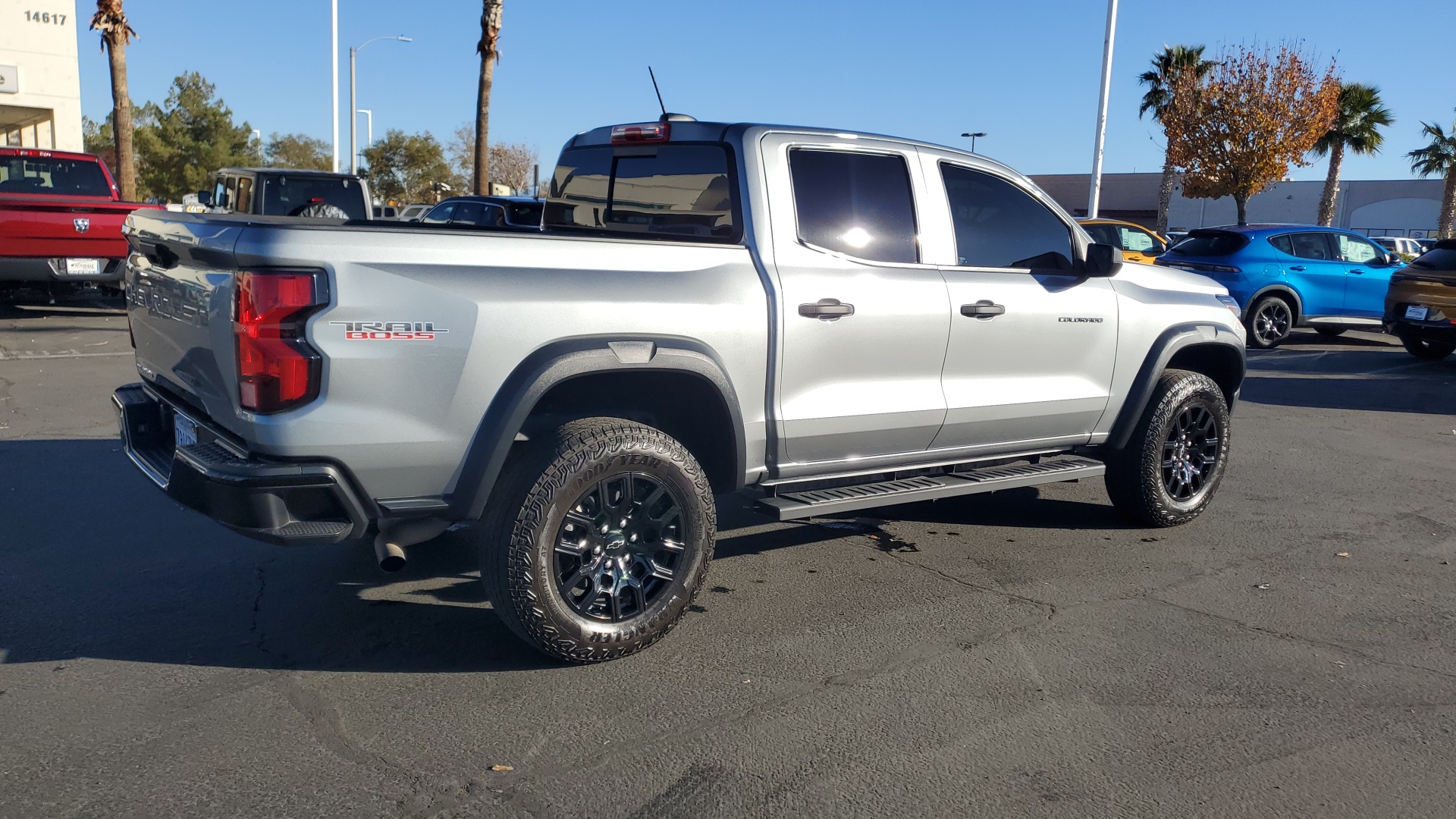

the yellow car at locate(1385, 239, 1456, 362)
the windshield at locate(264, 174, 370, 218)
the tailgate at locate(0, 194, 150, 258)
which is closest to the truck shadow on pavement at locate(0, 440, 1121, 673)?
the tailgate at locate(0, 194, 150, 258)

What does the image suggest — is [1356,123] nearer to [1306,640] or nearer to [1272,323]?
[1272,323]

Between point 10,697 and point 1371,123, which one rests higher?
point 1371,123

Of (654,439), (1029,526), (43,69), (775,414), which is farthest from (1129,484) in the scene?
(43,69)

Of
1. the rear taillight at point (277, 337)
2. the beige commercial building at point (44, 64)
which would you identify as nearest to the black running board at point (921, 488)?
the rear taillight at point (277, 337)

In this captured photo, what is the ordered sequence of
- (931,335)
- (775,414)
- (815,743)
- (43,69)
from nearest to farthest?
1. (815,743)
2. (775,414)
3. (931,335)
4. (43,69)

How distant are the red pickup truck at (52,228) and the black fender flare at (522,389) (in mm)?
10305

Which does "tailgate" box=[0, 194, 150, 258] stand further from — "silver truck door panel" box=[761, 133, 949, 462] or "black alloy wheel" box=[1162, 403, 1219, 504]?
"black alloy wheel" box=[1162, 403, 1219, 504]

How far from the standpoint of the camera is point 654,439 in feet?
13.2

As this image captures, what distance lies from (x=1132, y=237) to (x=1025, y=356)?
14.9 metres

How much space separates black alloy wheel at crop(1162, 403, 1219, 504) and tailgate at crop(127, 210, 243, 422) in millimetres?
4583

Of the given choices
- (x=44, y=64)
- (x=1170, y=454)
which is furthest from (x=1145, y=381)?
(x=44, y=64)

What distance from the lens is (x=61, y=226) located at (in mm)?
12602

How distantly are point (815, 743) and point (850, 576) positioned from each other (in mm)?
1727

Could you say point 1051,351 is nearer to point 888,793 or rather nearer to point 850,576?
point 850,576
